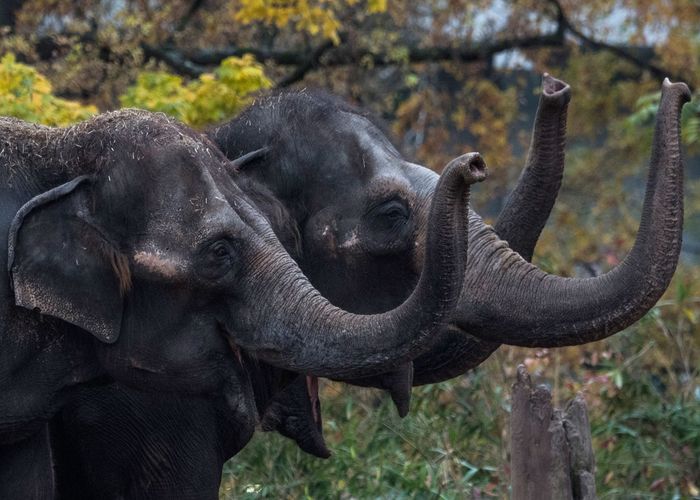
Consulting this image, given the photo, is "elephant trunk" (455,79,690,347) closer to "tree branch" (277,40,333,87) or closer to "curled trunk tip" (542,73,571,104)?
"curled trunk tip" (542,73,571,104)

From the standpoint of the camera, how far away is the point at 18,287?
5.38 metres

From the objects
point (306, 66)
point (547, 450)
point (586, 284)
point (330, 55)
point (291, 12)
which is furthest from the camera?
point (330, 55)

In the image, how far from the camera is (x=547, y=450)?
6.76 metres

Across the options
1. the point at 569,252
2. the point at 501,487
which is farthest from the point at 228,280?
the point at 569,252

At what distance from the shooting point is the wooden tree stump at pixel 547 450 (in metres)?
6.72

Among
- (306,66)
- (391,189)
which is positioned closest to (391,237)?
(391,189)

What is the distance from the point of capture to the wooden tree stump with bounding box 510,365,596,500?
6.72 m

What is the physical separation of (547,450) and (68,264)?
7.57ft

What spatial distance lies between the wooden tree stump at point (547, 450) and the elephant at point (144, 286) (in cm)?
164

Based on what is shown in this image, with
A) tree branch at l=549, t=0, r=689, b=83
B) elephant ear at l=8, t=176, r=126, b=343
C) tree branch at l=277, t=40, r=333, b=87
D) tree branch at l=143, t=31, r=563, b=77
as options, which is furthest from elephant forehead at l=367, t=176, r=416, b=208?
tree branch at l=549, t=0, r=689, b=83

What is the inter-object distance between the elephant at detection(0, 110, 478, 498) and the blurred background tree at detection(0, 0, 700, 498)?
1.58m

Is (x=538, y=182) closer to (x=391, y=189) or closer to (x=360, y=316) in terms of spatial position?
(x=391, y=189)

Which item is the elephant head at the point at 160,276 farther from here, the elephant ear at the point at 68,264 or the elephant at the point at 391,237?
the elephant at the point at 391,237

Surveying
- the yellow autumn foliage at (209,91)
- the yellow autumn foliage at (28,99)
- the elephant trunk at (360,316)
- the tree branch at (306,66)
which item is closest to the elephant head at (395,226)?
the elephant trunk at (360,316)
